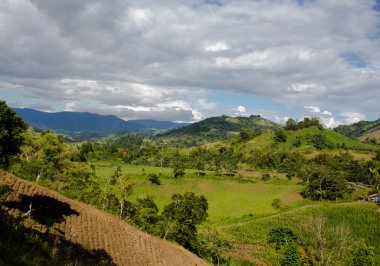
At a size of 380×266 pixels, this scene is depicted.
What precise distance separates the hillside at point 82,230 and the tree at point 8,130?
346cm

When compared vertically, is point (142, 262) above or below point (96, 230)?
below

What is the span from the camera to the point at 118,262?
25.1m

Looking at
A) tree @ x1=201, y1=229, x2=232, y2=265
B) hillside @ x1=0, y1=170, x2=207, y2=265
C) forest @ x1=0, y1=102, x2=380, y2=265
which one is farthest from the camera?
tree @ x1=201, y1=229, x2=232, y2=265

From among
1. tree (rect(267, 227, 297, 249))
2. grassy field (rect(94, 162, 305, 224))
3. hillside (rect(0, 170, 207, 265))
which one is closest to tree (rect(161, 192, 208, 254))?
hillside (rect(0, 170, 207, 265))

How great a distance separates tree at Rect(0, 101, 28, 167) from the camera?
2942cm

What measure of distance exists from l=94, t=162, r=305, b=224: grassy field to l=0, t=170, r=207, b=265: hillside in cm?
7714

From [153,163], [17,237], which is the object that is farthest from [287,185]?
[17,237]

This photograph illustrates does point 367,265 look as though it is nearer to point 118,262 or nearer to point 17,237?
point 118,262

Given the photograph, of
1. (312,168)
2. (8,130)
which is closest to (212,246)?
(8,130)

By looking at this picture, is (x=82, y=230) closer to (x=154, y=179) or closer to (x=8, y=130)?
(x=8, y=130)

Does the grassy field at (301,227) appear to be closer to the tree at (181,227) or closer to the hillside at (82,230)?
the tree at (181,227)

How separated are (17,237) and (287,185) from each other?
13290cm

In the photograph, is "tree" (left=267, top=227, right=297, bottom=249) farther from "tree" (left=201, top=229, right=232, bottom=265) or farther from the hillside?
the hillside

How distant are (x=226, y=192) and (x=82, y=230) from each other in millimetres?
111382
